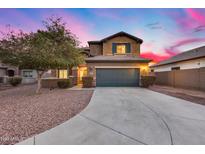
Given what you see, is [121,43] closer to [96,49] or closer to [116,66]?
[96,49]

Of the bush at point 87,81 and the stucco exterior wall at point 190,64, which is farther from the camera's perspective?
the bush at point 87,81

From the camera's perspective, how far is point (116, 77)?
45.4 ft

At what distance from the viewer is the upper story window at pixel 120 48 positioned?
54.1 feet

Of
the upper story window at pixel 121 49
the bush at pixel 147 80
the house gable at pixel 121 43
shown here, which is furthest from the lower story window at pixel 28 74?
the bush at pixel 147 80

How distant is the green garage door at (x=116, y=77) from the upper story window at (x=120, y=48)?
12.5ft

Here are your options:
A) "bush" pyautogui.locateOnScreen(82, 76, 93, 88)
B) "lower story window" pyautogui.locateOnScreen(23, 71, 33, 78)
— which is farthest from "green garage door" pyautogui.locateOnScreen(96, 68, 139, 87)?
"lower story window" pyautogui.locateOnScreen(23, 71, 33, 78)

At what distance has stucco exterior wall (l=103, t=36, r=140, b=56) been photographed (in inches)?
651

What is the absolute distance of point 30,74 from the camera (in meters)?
23.2

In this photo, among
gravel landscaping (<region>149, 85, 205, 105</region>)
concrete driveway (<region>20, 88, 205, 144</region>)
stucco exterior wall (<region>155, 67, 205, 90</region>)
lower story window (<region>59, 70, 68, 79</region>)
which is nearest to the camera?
concrete driveway (<region>20, 88, 205, 144</region>)

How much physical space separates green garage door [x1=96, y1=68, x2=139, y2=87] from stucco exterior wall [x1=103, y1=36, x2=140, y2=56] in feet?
12.6

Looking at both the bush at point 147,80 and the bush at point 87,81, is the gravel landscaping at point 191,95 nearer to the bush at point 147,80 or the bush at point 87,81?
the bush at point 147,80

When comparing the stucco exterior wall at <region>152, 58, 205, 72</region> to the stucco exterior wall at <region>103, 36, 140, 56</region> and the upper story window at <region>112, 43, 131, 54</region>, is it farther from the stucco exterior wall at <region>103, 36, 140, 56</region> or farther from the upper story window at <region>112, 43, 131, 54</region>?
the upper story window at <region>112, 43, 131, 54</region>
